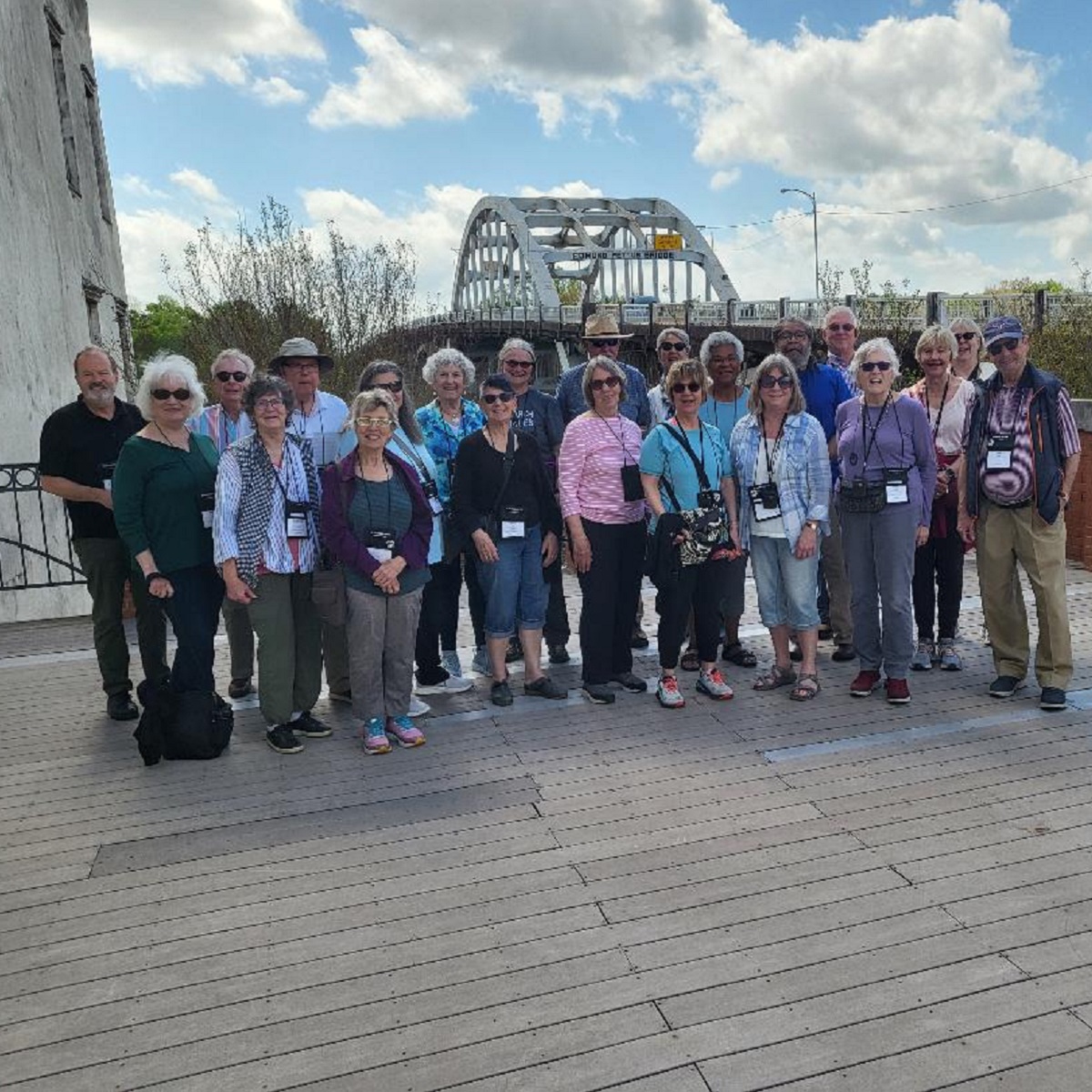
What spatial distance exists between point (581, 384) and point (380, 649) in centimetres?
195

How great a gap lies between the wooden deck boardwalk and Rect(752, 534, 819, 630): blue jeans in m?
0.48

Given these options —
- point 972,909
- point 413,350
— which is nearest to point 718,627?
point 972,909

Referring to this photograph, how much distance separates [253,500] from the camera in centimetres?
397

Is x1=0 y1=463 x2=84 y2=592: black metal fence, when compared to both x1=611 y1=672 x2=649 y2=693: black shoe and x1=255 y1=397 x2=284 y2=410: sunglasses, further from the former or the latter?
x1=611 y1=672 x2=649 y2=693: black shoe

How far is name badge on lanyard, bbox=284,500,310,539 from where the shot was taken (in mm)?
4043

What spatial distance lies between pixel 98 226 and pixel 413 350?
23.6ft

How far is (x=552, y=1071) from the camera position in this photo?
2.18 metres

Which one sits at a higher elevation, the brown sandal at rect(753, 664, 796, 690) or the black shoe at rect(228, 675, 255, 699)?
the black shoe at rect(228, 675, 255, 699)

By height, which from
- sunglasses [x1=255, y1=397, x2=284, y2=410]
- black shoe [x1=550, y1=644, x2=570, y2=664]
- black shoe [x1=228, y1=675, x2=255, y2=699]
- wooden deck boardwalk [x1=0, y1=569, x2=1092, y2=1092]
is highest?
sunglasses [x1=255, y1=397, x2=284, y2=410]

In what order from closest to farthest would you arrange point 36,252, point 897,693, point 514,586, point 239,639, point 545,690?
point 897,693 → point 514,586 → point 545,690 → point 239,639 → point 36,252

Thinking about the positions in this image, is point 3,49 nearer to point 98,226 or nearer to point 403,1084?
point 98,226

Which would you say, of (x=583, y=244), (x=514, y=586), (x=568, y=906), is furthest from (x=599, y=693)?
(x=583, y=244)

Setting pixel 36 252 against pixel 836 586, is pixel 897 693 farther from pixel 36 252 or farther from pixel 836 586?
pixel 36 252

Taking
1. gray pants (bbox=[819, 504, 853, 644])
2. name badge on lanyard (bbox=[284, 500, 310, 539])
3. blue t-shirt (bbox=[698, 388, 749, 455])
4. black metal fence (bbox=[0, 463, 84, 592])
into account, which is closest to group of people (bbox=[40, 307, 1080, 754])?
name badge on lanyard (bbox=[284, 500, 310, 539])
